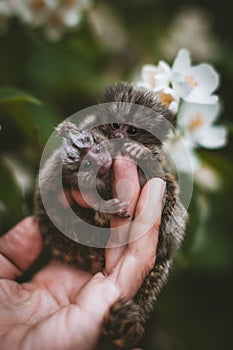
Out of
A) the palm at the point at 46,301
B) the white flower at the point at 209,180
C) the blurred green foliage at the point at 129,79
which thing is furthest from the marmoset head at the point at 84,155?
the white flower at the point at 209,180

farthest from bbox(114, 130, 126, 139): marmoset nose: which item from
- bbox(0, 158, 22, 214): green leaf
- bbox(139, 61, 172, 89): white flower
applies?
bbox(0, 158, 22, 214): green leaf

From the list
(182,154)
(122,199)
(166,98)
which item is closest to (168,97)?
(166,98)

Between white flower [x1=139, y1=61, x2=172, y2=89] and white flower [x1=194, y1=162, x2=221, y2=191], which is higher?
white flower [x1=139, y1=61, x2=172, y2=89]

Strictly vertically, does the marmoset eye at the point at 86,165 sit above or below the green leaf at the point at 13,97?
below

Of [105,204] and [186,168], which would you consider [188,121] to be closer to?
[186,168]

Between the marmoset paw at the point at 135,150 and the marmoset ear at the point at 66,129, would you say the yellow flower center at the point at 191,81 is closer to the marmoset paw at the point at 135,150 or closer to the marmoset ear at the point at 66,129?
the marmoset paw at the point at 135,150

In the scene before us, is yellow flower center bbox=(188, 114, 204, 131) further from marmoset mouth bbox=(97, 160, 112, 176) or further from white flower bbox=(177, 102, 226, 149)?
marmoset mouth bbox=(97, 160, 112, 176)
